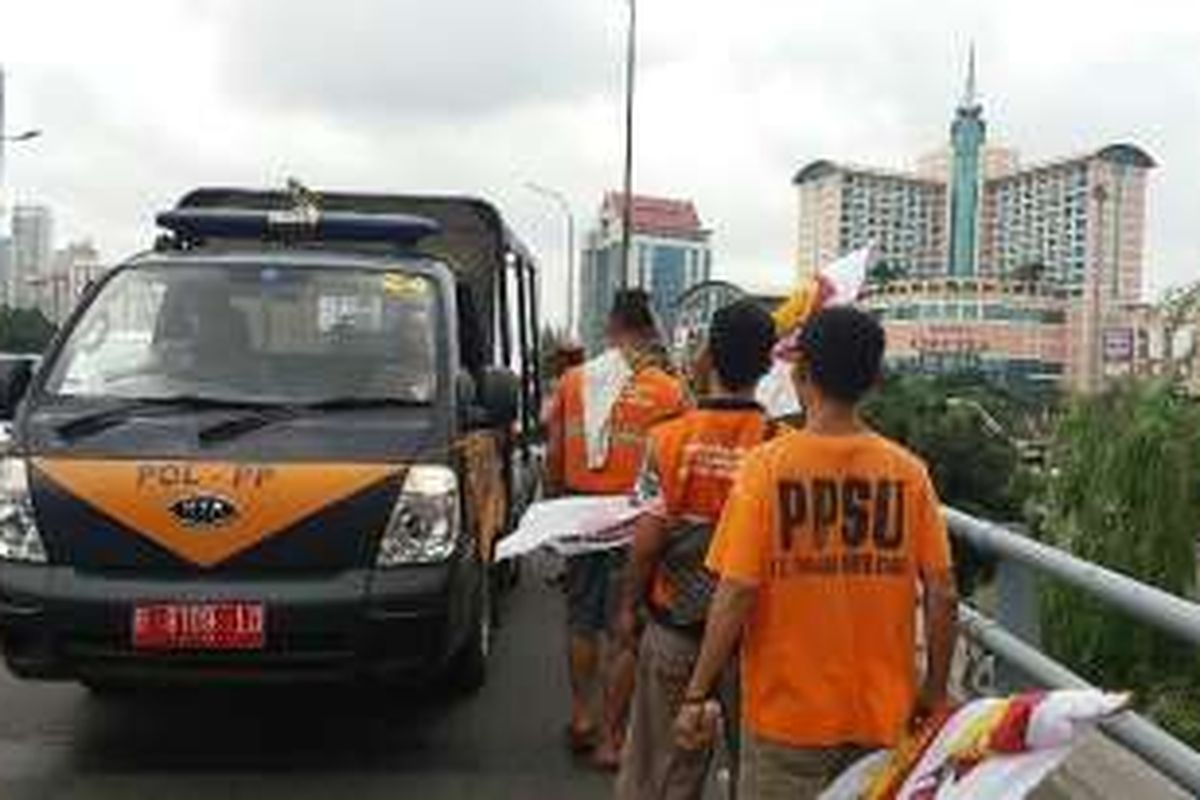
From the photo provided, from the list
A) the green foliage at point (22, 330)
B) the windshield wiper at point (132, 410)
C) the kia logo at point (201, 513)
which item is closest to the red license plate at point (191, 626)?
the kia logo at point (201, 513)

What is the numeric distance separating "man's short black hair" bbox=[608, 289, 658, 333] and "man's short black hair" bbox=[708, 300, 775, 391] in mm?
2218

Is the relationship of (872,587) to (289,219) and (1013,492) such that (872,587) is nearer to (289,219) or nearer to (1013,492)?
(289,219)

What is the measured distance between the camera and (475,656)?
32.1 ft

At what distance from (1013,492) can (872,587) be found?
9014 mm

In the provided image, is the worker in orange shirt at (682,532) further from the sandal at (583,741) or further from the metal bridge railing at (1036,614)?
the sandal at (583,741)

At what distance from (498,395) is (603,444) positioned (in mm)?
798

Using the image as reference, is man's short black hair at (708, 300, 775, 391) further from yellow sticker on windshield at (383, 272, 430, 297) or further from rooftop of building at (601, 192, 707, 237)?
rooftop of building at (601, 192, 707, 237)

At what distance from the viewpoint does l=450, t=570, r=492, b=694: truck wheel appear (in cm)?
950

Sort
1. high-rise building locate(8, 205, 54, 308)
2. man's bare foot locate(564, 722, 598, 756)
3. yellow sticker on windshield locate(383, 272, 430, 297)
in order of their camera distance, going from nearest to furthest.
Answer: man's bare foot locate(564, 722, 598, 756), yellow sticker on windshield locate(383, 272, 430, 297), high-rise building locate(8, 205, 54, 308)

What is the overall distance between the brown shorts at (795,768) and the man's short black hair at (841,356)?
2.37ft

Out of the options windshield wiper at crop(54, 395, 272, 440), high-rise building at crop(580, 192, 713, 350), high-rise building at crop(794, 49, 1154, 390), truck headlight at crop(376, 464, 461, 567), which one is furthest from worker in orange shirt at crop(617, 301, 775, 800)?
high-rise building at crop(580, 192, 713, 350)

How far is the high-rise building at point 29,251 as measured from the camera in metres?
127

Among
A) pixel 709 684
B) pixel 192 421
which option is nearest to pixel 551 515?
pixel 192 421

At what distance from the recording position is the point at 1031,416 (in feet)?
49.5
